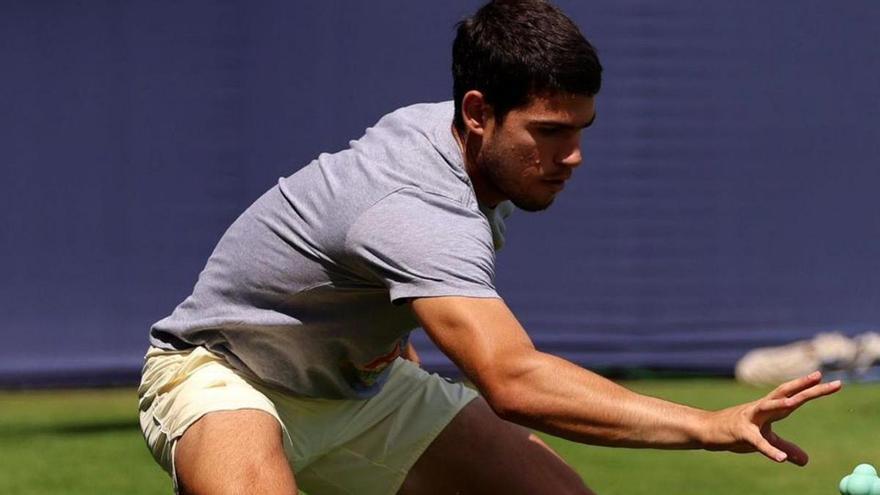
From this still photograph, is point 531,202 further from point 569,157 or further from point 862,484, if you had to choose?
point 862,484

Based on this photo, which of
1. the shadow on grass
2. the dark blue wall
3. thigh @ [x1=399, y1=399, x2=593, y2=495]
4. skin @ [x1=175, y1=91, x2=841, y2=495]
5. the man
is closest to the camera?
skin @ [x1=175, y1=91, x2=841, y2=495]

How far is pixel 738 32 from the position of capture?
8.13m

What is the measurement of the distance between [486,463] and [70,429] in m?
3.57

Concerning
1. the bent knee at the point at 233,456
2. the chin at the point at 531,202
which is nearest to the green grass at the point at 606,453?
the bent knee at the point at 233,456

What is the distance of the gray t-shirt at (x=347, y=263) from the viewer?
366 cm

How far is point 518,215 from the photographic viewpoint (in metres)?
8.14

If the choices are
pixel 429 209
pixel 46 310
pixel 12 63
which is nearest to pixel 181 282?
pixel 46 310

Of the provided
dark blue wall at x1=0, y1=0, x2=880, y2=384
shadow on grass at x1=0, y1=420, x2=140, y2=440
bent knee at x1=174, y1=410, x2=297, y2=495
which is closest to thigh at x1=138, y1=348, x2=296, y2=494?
bent knee at x1=174, y1=410, x2=297, y2=495

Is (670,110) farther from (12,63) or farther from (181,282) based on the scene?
(12,63)

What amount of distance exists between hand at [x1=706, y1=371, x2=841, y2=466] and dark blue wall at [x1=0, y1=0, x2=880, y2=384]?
483 centimetres

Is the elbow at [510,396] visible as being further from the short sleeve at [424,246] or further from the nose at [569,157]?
the nose at [569,157]

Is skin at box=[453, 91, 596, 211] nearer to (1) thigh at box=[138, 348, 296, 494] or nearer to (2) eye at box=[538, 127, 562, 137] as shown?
(2) eye at box=[538, 127, 562, 137]

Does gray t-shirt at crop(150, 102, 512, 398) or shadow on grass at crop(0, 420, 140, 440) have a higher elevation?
gray t-shirt at crop(150, 102, 512, 398)

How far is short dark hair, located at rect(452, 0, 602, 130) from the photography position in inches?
149
